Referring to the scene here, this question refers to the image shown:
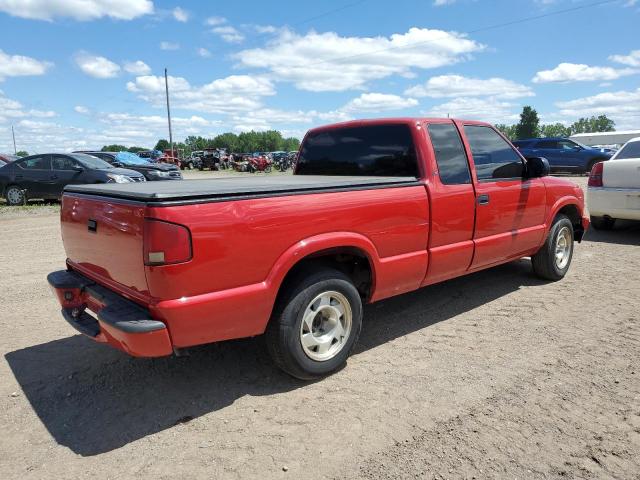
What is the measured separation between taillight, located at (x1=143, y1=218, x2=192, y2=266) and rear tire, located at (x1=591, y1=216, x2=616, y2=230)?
831 centimetres

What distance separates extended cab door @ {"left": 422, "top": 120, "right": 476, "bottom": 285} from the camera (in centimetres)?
405

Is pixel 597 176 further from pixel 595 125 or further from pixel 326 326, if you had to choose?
pixel 595 125

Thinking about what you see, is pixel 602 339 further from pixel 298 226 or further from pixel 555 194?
pixel 298 226

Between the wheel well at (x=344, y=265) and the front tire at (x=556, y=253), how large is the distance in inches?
111

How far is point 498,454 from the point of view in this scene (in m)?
2.58

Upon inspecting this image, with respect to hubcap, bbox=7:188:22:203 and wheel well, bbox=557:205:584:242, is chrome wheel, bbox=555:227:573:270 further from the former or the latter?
hubcap, bbox=7:188:22:203

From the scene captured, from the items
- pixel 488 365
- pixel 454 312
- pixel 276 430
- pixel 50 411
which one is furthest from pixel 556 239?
pixel 50 411

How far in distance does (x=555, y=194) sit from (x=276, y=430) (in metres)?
4.27

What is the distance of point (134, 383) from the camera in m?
3.46

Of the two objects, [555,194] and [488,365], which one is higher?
[555,194]

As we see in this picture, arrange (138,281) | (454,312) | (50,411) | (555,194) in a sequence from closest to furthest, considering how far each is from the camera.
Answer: (138,281) < (50,411) < (454,312) < (555,194)

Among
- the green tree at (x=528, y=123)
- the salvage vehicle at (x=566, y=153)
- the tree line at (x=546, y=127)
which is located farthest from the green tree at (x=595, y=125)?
the salvage vehicle at (x=566, y=153)

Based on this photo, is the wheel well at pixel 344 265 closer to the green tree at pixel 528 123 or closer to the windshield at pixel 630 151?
A: the windshield at pixel 630 151

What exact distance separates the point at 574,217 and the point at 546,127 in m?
177
